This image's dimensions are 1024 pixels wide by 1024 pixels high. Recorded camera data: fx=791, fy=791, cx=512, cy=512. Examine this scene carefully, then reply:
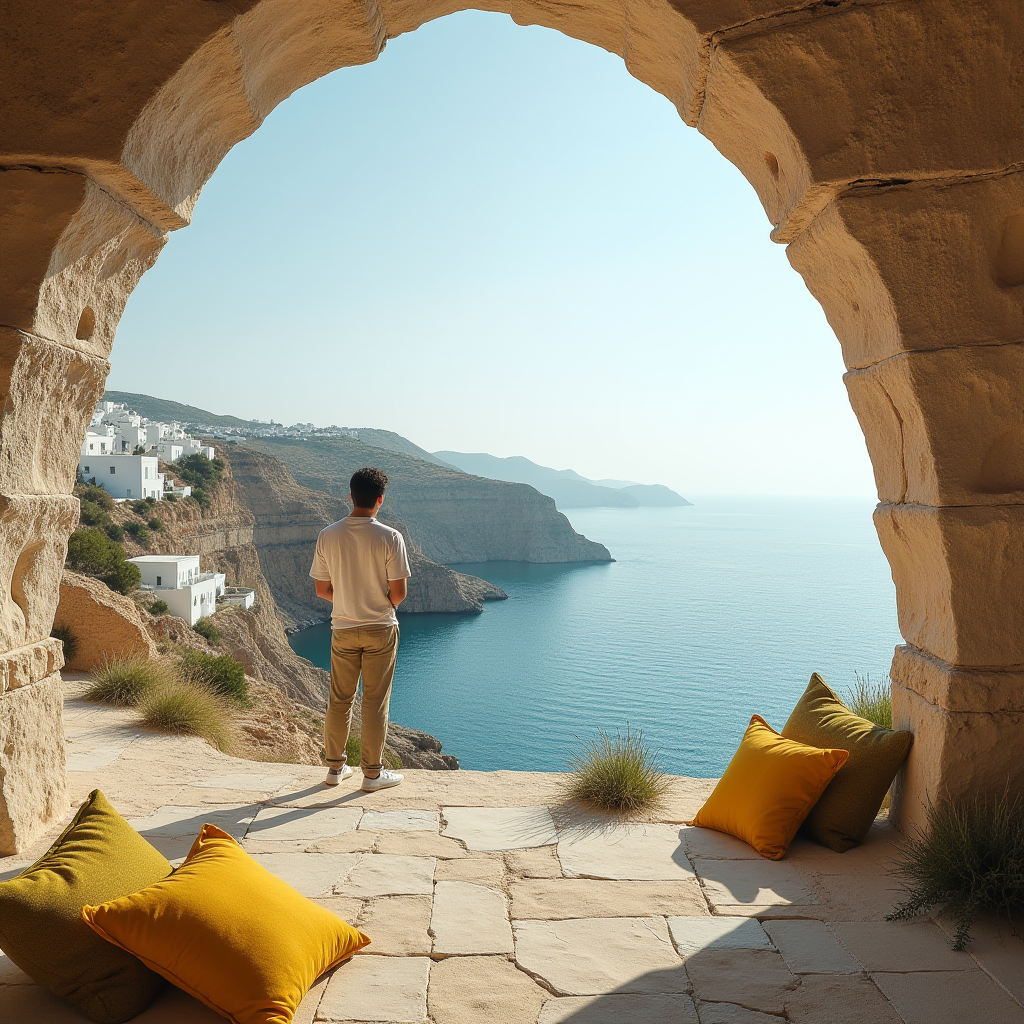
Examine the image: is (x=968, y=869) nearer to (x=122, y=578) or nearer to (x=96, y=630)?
(x=96, y=630)

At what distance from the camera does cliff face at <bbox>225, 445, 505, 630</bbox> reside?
155 feet

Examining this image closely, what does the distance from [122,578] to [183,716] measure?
12.0 metres

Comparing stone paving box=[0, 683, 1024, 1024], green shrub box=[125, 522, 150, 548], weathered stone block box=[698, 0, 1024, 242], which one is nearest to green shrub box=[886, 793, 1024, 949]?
stone paving box=[0, 683, 1024, 1024]

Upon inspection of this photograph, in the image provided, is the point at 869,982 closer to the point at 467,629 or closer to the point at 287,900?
the point at 287,900

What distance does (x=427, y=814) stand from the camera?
3.57 meters

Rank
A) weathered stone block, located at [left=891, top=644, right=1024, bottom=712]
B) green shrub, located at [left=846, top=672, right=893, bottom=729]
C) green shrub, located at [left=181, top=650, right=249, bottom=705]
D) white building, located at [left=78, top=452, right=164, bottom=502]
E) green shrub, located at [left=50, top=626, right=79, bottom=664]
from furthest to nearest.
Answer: white building, located at [left=78, top=452, right=164, bottom=502]
green shrub, located at [left=181, top=650, right=249, bottom=705]
green shrub, located at [left=50, top=626, right=79, bottom=664]
green shrub, located at [left=846, top=672, right=893, bottom=729]
weathered stone block, located at [left=891, top=644, right=1024, bottom=712]

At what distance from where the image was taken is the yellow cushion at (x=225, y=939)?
199cm

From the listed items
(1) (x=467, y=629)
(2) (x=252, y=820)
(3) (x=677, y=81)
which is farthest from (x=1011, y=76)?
(1) (x=467, y=629)

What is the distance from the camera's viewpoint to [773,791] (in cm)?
314

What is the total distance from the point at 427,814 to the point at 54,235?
2744 mm

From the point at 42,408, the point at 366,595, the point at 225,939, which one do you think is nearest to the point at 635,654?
the point at 366,595

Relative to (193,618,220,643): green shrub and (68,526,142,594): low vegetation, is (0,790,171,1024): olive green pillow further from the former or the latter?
(193,618,220,643): green shrub

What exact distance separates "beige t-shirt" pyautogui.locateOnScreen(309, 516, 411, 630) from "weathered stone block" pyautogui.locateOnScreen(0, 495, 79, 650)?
1068 millimetres

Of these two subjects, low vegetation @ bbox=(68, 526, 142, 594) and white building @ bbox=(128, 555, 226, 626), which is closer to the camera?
low vegetation @ bbox=(68, 526, 142, 594)
